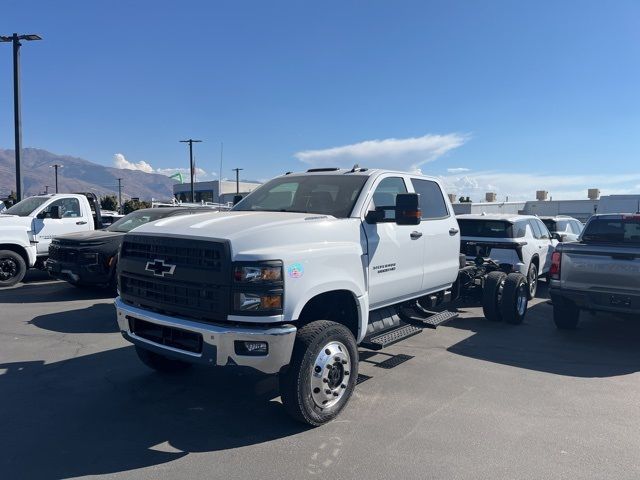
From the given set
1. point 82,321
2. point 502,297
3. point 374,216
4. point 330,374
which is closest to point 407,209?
point 374,216

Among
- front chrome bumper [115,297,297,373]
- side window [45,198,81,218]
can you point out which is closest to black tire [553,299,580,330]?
front chrome bumper [115,297,297,373]

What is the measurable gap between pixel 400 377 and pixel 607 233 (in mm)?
4783

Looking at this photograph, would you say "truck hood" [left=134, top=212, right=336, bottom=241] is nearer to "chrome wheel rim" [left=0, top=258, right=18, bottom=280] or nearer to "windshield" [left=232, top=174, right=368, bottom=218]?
"windshield" [left=232, top=174, right=368, bottom=218]

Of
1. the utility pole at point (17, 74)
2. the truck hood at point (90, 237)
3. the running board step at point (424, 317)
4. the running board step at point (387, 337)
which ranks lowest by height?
the running board step at point (387, 337)

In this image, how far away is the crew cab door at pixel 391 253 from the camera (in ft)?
16.2

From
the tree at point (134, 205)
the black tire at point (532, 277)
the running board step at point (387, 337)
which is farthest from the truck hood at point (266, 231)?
the tree at point (134, 205)

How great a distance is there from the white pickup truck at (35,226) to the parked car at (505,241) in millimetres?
8820

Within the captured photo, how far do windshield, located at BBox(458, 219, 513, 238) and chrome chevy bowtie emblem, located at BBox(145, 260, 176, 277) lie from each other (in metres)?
7.66

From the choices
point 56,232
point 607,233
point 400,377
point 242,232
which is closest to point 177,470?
point 242,232

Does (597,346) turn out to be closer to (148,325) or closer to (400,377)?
(400,377)

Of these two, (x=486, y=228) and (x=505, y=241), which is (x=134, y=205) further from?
(x=505, y=241)

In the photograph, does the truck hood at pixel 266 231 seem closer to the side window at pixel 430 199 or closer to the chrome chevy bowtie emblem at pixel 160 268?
the chrome chevy bowtie emblem at pixel 160 268

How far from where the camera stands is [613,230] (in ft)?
26.7

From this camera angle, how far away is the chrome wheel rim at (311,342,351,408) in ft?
13.6
